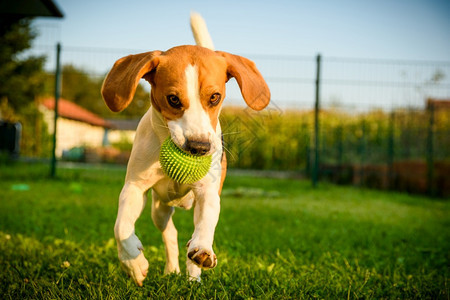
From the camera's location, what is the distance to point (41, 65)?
1841 centimetres

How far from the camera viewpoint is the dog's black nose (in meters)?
2.17

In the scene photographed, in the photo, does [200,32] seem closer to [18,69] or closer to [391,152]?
[391,152]

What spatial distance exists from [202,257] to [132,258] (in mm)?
464

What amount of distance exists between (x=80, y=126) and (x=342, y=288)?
10526 millimetres

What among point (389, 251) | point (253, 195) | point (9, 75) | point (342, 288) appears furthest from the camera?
point (9, 75)

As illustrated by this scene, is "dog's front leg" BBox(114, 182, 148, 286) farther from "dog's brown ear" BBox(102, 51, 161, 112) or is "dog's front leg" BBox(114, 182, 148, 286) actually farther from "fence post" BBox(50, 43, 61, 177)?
"fence post" BBox(50, 43, 61, 177)

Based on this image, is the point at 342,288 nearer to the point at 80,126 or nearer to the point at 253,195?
the point at 253,195

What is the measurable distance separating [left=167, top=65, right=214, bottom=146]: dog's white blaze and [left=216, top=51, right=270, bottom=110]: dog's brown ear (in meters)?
0.36

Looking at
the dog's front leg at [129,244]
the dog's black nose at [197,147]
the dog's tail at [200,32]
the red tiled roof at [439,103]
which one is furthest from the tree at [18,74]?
the dog's black nose at [197,147]

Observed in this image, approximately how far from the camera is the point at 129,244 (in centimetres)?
237

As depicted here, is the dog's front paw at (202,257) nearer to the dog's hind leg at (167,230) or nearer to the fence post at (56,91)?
the dog's hind leg at (167,230)

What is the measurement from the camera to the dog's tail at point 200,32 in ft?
11.0

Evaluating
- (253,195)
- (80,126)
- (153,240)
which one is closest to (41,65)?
(80,126)

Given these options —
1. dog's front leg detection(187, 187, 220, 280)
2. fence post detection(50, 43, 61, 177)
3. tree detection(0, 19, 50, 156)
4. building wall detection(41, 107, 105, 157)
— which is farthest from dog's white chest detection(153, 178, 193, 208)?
tree detection(0, 19, 50, 156)
